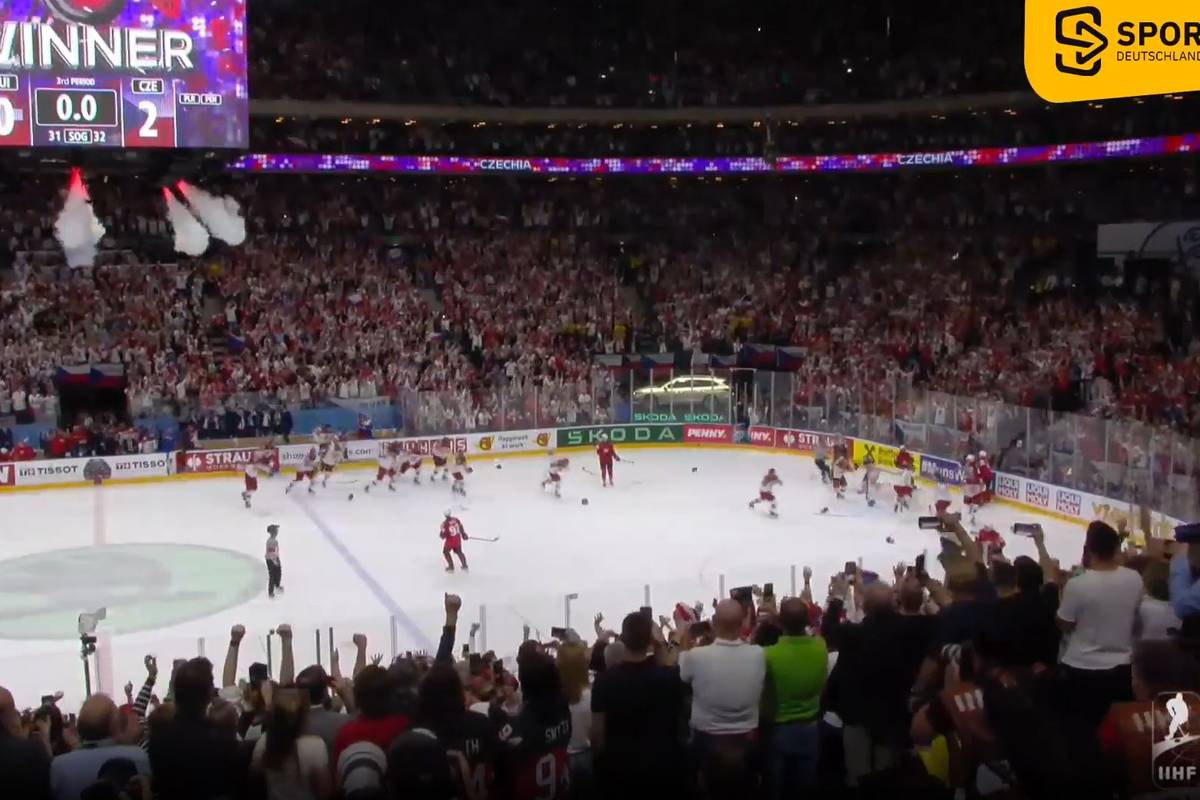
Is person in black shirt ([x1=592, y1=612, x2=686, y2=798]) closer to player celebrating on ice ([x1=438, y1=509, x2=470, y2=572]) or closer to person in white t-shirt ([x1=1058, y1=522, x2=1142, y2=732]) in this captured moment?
person in white t-shirt ([x1=1058, y1=522, x2=1142, y2=732])

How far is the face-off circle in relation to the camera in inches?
806

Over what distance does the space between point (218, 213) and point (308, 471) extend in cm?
1292

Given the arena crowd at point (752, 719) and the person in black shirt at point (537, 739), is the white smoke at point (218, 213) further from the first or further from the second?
the person in black shirt at point (537, 739)

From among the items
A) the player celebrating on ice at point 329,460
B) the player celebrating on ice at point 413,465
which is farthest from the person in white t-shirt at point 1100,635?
the player celebrating on ice at point 329,460

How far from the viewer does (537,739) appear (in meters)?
4.72

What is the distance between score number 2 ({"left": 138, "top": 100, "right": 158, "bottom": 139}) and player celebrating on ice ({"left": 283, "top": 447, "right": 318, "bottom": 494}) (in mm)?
6089

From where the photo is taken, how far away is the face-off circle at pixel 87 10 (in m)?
20.5

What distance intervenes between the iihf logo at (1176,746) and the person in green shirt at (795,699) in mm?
1520

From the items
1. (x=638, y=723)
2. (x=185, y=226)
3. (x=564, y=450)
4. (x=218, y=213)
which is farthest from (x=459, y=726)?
(x=218, y=213)

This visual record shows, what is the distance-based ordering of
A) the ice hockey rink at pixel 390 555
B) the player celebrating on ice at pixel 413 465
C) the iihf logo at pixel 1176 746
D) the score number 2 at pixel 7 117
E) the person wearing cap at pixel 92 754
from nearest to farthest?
the iihf logo at pixel 1176 746 < the person wearing cap at pixel 92 754 < the ice hockey rink at pixel 390 555 < the score number 2 at pixel 7 117 < the player celebrating on ice at pixel 413 465

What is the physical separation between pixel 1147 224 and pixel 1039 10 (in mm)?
25907

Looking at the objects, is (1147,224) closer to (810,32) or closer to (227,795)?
(810,32)

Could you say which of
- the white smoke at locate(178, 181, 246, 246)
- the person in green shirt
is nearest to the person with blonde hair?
the person in green shirt

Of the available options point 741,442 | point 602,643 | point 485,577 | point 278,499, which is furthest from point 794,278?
point 602,643
